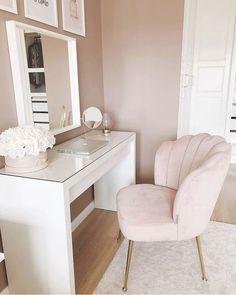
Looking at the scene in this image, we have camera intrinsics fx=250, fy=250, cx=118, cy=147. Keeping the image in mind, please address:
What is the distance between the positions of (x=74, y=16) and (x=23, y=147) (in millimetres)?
1220

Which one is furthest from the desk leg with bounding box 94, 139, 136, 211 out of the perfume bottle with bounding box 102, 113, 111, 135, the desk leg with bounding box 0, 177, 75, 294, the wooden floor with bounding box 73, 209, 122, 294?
the desk leg with bounding box 0, 177, 75, 294

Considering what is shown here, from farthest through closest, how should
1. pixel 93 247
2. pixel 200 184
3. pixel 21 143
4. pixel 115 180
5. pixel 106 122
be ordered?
pixel 115 180 → pixel 106 122 → pixel 93 247 → pixel 200 184 → pixel 21 143

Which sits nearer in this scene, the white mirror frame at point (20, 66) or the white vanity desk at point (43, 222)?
the white vanity desk at point (43, 222)

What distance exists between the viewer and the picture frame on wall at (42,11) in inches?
56.1

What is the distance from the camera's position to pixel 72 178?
1.19 metres

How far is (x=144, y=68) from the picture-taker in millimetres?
2367

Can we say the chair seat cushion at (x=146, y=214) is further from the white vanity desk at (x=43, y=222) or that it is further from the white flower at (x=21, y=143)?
the white flower at (x=21, y=143)

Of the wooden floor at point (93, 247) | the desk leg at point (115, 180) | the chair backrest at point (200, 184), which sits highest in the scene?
the chair backrest at point (200, 184)

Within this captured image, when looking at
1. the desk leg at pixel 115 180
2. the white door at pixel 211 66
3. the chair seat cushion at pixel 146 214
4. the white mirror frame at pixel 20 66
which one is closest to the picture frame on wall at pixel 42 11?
the white mirror frame at pixel 20 66

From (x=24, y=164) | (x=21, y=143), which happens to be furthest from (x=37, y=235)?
(x=21, y=143)

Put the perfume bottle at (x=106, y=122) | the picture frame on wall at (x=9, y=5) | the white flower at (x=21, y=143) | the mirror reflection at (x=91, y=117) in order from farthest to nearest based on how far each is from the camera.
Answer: the perfume bottle at (x=106, y=122) < the mirror reflection at (x=91, y=117) < the picture frame on wall at (x=9, y=5) < the white flower at (x=21, y=143)

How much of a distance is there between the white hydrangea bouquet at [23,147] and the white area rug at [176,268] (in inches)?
33.3

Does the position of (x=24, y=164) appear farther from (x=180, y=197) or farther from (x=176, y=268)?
(x=176, y=268)

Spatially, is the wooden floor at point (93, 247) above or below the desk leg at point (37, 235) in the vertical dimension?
below
